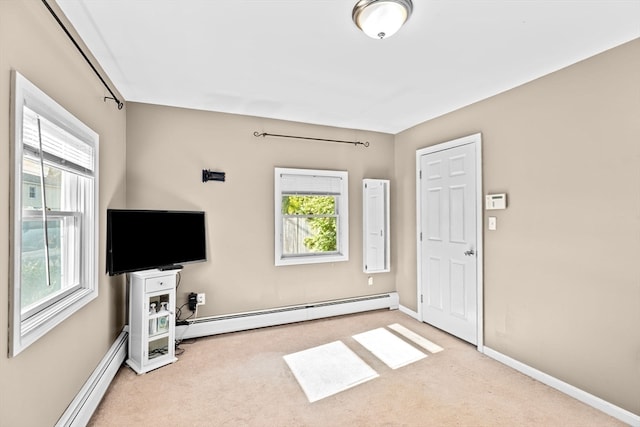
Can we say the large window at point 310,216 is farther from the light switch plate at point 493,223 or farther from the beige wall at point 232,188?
the light switch plate at point 493,223

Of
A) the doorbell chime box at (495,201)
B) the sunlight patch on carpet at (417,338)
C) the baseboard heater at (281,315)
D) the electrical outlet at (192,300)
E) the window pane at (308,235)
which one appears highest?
the doorbell chime box at (495,201)

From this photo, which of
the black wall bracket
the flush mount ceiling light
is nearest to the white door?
the flush mount ceiling light

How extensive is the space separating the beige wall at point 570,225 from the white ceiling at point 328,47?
289mm

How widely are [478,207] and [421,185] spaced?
3.04 ft

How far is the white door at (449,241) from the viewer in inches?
131

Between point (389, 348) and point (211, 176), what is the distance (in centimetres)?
267

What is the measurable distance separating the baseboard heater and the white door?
67cm

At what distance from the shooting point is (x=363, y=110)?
11.9 feet

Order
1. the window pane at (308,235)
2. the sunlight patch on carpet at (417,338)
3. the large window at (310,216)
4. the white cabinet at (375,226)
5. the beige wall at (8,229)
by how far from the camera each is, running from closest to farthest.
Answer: the beige wall at (8,229), the sunlight patch on carpet at (417,338), the large window at (310,216), the window pane at (308,235), the white cabinet at (375,226)

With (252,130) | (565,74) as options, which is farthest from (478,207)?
(252,130)

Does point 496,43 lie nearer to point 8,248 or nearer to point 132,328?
point 8,248

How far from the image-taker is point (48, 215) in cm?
192

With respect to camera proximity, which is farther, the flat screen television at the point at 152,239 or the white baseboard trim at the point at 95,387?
the flat screen television at the point at 152,239

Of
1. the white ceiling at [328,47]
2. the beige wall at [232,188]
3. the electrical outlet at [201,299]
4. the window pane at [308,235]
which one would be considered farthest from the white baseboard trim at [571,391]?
the electrical outlet at [201,299]
